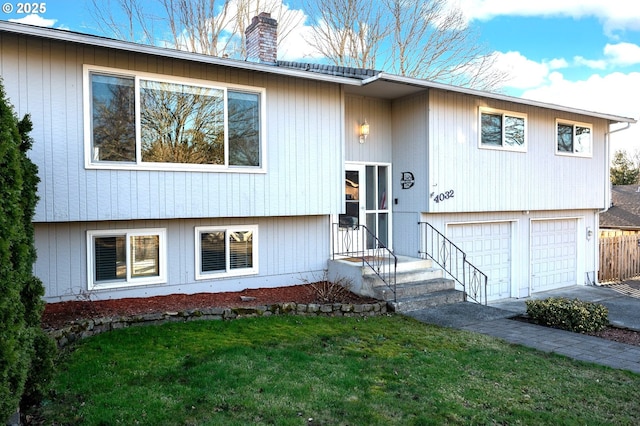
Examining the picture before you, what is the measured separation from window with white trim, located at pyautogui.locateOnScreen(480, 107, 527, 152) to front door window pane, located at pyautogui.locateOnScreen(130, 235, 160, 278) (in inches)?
311

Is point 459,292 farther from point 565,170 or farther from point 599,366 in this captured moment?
point 565,170

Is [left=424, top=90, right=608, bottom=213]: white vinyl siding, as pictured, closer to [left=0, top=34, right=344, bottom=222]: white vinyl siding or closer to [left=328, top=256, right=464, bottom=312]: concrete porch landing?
[left=328, top=256, right=464, bottom=312]: concrete porch landing

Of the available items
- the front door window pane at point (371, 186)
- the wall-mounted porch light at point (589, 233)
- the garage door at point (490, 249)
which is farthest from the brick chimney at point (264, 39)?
the wall-mounted porch light at point (589, 233)

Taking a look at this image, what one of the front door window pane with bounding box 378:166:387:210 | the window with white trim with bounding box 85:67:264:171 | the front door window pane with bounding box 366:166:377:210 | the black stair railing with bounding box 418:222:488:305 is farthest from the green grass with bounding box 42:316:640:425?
the front door window pane with bounding box 378:166:387:210

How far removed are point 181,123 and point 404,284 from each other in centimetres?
510

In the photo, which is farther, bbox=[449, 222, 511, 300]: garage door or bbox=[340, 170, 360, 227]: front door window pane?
bbox=[449, 222, 511, 300]: garage door

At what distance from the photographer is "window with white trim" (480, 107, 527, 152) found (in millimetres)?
11000

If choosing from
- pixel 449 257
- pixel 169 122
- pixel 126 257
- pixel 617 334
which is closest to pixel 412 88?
pixel 449 257

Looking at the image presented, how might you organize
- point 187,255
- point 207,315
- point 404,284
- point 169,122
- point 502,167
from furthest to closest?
point 502,167 → point 404,284 → point 187,255 → point 169,122 → point 207,315

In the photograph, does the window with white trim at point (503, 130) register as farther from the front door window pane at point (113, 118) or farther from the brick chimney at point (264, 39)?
the front door window pane at point (113, 118)

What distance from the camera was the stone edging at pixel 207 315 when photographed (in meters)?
5.71

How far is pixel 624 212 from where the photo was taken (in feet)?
73.2

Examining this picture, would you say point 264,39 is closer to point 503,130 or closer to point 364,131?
point 364,131

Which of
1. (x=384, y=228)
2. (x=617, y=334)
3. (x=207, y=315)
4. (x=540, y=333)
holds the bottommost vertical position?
(x=617, y=334)
